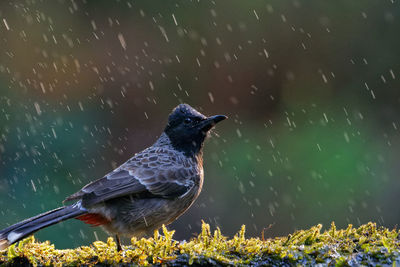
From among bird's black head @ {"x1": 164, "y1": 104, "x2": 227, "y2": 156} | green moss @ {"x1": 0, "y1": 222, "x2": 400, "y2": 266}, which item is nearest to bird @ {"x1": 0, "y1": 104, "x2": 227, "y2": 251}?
bird's black head @ {"x1": 164, "y1": 104, "x2": 227, "y2": 156}

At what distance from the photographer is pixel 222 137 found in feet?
29.9

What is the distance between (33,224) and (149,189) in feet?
3.68

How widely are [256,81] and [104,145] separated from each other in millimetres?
2832

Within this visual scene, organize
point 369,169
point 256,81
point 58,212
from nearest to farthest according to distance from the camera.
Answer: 1. point 58,212
2. point 369,169
3. point 256,81

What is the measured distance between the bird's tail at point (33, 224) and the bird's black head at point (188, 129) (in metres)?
1.32

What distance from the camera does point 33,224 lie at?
3715mm

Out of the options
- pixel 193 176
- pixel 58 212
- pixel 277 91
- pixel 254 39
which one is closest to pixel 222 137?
pixel 277 91

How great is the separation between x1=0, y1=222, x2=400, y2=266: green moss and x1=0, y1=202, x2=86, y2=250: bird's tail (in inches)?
2.4

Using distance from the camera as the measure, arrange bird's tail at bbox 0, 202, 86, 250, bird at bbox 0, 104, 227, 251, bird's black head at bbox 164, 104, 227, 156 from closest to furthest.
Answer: bird's tail at bbox 0, 202, 86, 250 < bird at bbox 0, 104, 227, 251 < bird's black head at bbox 164, 104, 227, 156

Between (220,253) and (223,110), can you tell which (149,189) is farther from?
(223,110)

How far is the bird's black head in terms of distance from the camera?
5.22 m

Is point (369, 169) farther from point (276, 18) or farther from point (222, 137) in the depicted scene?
point (276, 18)

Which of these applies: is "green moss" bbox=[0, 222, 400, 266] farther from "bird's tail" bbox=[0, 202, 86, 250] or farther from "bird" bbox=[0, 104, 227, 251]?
"bird" bbox=[0, 104, 227, 251]

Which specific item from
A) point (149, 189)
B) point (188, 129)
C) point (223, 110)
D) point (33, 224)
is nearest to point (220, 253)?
point (33, 224)
